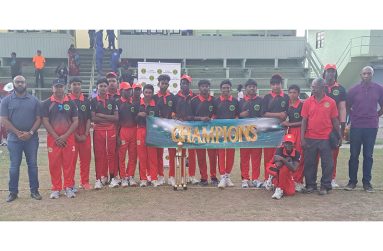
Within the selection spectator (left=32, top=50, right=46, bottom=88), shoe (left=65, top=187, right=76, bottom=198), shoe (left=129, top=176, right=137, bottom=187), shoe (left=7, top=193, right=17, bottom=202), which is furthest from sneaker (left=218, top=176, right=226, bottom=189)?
spectator (left=32, top=50, right=46, bottom=88)

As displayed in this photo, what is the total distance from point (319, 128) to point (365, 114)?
0.96 metres

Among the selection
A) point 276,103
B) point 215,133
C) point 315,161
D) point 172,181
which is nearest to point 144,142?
point 172,181

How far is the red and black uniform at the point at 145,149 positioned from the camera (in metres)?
6.67

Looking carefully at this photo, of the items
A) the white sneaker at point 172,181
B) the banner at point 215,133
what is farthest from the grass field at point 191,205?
the banner at point 215,133

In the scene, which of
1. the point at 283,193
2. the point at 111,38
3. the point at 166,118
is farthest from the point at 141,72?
Result: the point at 111,38

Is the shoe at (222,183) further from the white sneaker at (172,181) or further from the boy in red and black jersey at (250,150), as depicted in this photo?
the white sneaker at (172,181)

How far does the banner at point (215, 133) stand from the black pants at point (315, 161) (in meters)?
0.66

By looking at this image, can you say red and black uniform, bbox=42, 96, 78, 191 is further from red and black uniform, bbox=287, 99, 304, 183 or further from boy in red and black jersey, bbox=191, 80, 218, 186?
red and black uniform, bbox=287, 99, 304, 183

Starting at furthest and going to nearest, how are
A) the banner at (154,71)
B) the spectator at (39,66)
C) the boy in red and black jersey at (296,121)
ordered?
the spectator at (39,66) < the banner at (154,71) < the boy in red and black jersey at (296,121)

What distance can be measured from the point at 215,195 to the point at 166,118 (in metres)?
1.74

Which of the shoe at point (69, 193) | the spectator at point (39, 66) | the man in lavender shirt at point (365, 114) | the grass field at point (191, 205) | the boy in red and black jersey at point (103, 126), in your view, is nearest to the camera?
the grass field at point (191, 205)

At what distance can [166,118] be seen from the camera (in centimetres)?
681

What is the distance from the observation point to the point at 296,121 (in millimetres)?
6383

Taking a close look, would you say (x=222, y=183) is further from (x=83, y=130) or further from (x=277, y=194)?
(x=83, y=130)
